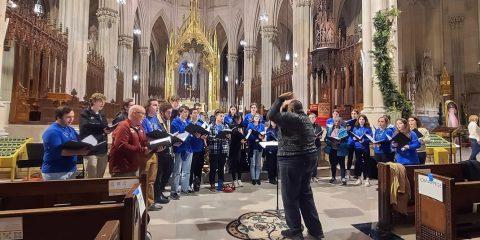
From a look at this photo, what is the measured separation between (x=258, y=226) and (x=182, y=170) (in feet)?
7.41

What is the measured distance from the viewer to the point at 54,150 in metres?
3.44

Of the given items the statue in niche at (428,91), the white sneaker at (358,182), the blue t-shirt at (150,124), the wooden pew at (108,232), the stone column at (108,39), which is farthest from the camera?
the statue in niche at (428,91)

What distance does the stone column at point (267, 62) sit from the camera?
61.8 ft

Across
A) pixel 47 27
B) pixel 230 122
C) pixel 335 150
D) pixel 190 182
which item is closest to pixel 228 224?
pixel 190 182

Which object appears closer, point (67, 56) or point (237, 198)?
point (237, 198)

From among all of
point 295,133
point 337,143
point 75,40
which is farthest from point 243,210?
point 75,40

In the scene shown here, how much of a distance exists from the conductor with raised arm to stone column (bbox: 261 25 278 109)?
50.0 feet

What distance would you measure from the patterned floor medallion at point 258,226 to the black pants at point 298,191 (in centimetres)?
39

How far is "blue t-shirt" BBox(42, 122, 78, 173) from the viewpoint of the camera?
3.40m

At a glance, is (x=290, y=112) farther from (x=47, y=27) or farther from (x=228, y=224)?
(x=47, y=27)

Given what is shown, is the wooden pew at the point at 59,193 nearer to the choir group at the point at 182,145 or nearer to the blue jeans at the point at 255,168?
the choir group at the point at 182,145

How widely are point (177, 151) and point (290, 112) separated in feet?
9.25

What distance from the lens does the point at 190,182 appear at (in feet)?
19.8

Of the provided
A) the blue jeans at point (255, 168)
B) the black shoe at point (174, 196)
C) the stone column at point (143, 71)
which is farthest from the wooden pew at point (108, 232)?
the stone column at point (143, 71)
